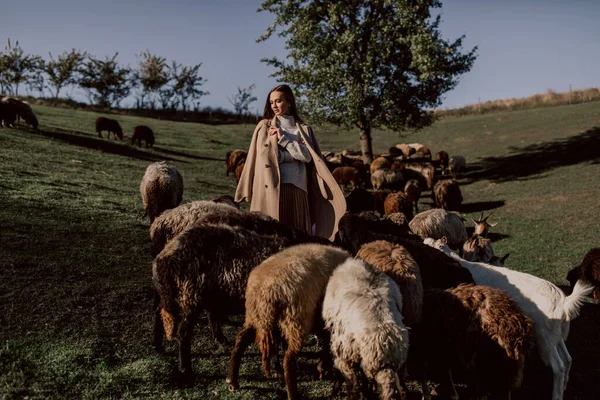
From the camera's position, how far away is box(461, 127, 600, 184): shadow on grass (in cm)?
2119

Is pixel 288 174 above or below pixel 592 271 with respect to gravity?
above

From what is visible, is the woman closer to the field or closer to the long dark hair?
the long dark hair

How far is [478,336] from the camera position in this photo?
4.10m

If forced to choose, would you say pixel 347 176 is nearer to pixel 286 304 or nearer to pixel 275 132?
pixel 275 132

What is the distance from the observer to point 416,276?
440 centimetres

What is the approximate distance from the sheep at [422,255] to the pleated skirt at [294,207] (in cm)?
70

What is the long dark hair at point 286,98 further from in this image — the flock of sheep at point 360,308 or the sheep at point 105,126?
the sheep at point 105,126

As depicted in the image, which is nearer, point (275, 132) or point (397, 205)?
point (275, 132)

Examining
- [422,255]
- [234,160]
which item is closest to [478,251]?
[422,255]

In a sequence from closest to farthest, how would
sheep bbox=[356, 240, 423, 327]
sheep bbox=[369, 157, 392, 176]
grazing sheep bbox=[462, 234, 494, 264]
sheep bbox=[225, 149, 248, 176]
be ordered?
1. sheep bbox=[356, 240, 423, 327]
2. grazing sheep bbox=[462, 234, 494, 264]
3. sheep bbox=[225, 149, 248, 176]
4. sheep bbox=[369, 157, 392, 176]

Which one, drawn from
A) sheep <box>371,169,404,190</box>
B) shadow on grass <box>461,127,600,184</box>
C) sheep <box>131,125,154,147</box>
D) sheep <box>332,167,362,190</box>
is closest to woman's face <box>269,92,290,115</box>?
sheep <box>332,167,362,190</box>

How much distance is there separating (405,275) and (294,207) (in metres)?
1.66

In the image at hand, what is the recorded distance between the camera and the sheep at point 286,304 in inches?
144

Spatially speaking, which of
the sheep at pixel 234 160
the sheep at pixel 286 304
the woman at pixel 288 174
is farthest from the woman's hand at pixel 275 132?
the sheep at pixel 234 160
